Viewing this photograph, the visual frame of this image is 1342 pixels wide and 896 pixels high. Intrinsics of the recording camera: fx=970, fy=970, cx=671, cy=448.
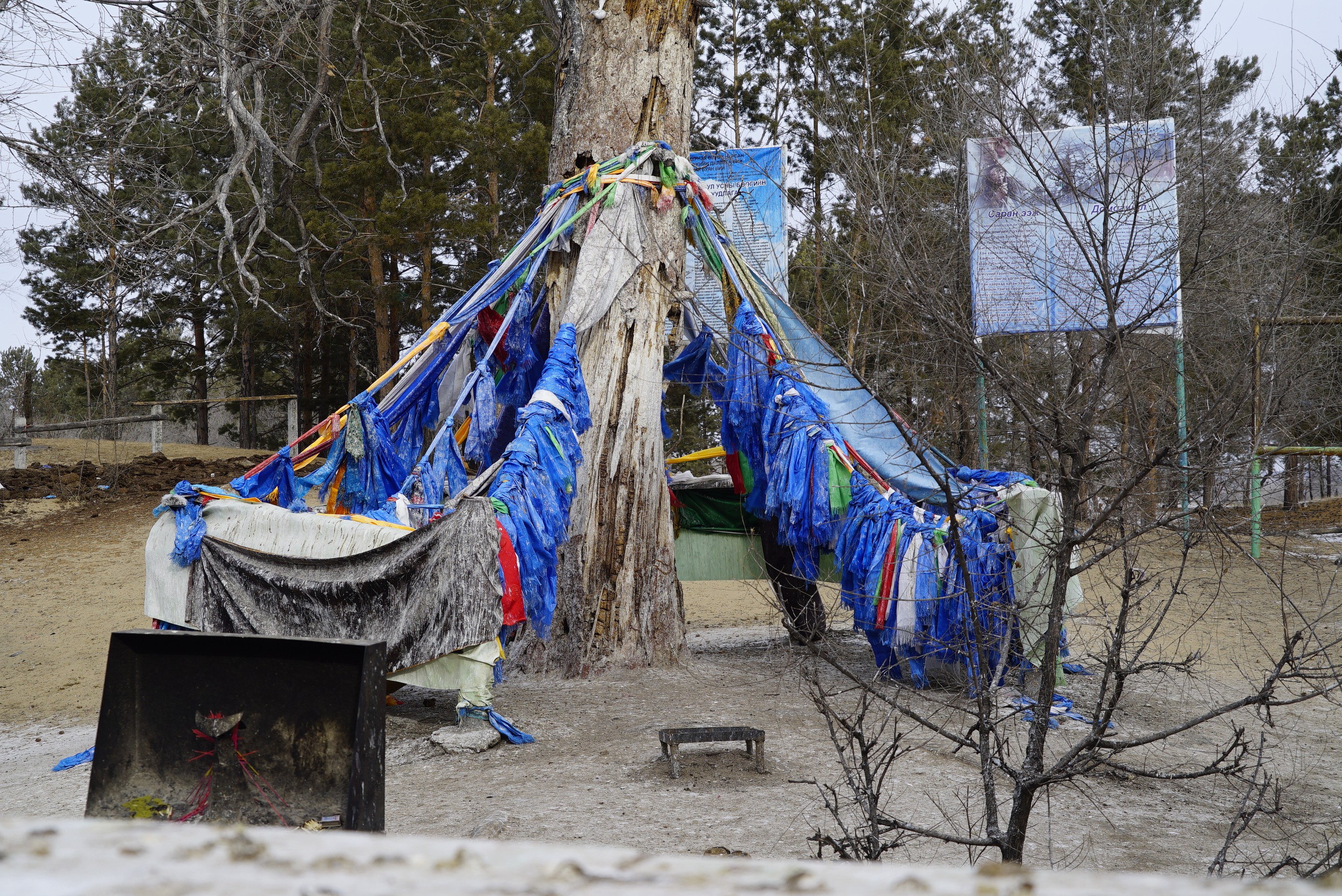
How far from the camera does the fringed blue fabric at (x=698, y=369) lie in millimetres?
7352

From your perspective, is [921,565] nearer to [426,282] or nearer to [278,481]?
[278,481]

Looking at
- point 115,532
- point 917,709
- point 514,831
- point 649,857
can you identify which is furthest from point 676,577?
point 115,532

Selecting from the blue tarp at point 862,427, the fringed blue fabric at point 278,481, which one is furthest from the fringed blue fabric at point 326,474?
the blue tarp at point 862,427

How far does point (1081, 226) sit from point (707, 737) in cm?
272

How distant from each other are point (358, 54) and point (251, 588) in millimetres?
5069

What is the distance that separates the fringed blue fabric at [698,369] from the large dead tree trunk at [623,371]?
1.81 ft

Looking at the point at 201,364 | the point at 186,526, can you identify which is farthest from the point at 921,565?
the point at 201,364

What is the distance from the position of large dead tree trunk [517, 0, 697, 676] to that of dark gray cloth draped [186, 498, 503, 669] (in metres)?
1.50

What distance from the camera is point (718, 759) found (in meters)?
4.60

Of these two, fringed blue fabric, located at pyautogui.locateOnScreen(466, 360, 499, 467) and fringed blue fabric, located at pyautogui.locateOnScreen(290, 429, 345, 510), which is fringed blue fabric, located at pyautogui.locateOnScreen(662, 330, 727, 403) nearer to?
fringed blue fabric, located at pyautogui.locateOnScreen(466, 360, 499, 467)

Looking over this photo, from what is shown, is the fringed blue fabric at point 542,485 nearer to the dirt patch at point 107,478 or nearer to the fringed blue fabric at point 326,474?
the fringed blue fabric at point 326,474

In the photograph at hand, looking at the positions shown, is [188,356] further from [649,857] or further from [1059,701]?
[649,857]

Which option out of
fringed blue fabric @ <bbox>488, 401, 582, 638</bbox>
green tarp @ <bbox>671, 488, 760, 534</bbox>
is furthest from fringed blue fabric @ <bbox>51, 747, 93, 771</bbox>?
green tarp @ <bbox>671, 488, 760, 534</bbox>

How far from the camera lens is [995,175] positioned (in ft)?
20.9
